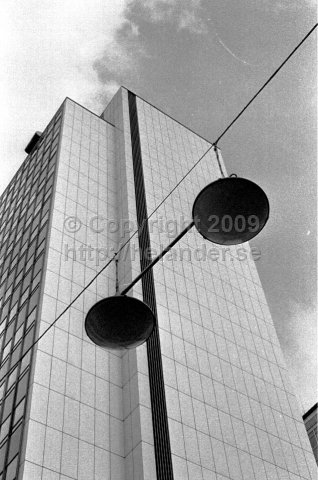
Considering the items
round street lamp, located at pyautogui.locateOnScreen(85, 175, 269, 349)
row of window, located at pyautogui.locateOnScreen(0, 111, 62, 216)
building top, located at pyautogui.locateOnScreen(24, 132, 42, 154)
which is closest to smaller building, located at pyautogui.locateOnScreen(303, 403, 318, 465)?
row of window, located at pyautogui.locateOnScreen(0, 111, 62, 216)

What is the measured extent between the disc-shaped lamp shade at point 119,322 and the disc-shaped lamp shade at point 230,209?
1.59m

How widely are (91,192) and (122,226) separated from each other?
11.2 ft

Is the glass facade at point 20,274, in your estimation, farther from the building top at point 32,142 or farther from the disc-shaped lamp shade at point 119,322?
the disc-shaped lamp shade at point 119,322

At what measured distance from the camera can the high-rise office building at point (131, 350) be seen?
72.1 ft

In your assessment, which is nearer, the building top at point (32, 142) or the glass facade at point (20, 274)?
the glass facade at point (20, 274)

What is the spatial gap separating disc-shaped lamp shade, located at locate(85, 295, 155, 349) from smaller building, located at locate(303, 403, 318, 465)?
46273 mm

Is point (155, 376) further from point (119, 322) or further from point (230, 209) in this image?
point (230, 209)

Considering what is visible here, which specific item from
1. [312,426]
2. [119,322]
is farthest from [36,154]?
[119,322]

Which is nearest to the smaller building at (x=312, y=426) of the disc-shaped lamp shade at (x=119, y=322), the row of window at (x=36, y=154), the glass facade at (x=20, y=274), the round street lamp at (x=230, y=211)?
the glass facade at (x=20, y=274)

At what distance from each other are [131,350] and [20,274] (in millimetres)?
9872

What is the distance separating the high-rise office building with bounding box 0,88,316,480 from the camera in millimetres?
21984

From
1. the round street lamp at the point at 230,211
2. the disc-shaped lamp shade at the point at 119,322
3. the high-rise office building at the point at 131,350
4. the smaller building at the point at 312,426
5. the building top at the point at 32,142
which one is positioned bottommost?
the smaller building at the point at 312,426

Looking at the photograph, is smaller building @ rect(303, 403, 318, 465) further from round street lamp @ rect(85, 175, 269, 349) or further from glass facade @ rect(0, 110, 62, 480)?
round street lamp @ rect(85, 175, 269, 349)

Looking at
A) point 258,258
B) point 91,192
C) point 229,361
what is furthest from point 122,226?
point 258,258
